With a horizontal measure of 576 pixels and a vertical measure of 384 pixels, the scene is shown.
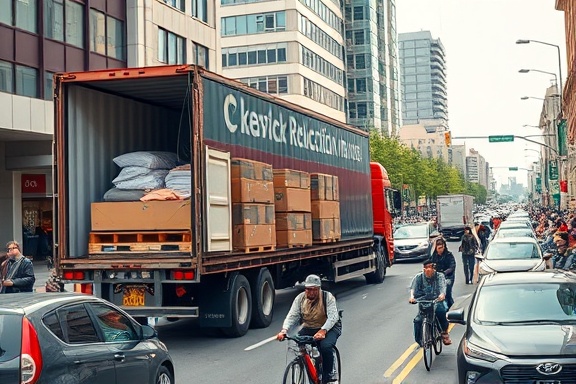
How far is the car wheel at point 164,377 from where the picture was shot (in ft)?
27.2

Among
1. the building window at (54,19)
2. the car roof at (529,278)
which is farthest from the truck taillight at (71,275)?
the building window at (54,19)

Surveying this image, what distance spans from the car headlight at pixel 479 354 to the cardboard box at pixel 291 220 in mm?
7942

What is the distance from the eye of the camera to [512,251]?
2131 centimetres

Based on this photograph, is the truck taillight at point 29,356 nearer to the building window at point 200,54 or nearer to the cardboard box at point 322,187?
the cardboard box at point 322,187

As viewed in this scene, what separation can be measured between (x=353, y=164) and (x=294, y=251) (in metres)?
6.57

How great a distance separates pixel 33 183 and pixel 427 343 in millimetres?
30130

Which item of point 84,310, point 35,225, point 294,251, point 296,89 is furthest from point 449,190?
point 84,310

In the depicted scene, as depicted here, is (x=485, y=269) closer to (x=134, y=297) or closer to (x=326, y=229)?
(x=326, y=229)

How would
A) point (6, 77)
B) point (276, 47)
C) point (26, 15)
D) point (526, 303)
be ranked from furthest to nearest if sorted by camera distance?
point (276, 47), point (26, 15), point (6, 77), point (526, 303)

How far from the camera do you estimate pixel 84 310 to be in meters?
7.15

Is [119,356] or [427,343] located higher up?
[119,356]

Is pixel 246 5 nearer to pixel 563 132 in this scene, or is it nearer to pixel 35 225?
pixel 563 132

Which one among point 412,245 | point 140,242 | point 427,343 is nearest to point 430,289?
point 427,343

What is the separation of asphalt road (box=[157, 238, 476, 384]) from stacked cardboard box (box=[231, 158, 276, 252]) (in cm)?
162
